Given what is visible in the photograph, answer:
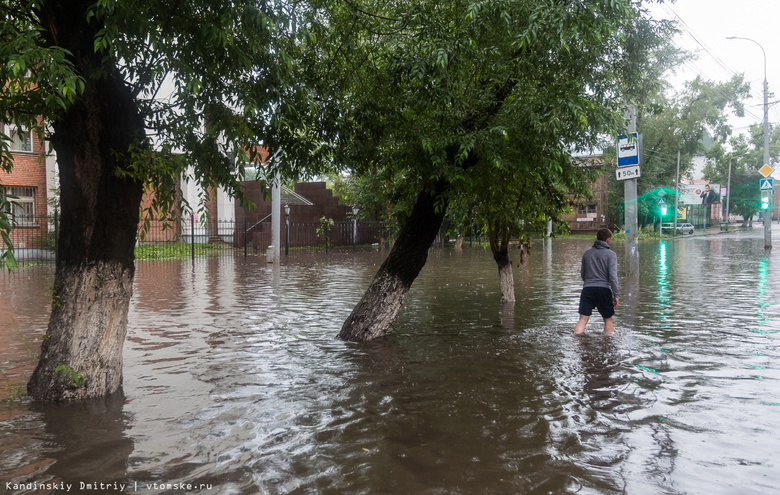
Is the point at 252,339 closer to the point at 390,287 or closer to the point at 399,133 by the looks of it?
the point at 390,287

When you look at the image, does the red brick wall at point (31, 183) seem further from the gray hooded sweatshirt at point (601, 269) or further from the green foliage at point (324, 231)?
the gray hooded sweatshirt at point (601, 269)

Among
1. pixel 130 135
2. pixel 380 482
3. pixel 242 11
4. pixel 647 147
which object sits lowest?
pixel 380 482

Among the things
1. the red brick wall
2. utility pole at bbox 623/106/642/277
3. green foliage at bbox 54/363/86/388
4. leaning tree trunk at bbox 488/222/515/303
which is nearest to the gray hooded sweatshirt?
leaning tree trunk at bbox 488/222/515/303

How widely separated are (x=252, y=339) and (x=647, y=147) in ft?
160

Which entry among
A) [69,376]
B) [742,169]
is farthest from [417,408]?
[742,169]

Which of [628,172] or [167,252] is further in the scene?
[167,252]

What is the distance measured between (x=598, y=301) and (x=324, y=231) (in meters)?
25.9

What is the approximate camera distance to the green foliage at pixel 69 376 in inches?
225

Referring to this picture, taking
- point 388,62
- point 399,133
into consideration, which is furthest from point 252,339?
Answer: point 388,62

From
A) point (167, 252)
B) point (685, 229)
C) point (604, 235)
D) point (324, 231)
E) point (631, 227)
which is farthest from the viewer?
point (685, 229)

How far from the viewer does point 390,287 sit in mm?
9016

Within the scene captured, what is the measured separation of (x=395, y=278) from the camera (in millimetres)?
9031

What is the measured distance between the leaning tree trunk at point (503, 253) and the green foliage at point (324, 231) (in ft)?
68.3

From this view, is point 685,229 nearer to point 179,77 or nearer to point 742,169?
point 742,169
